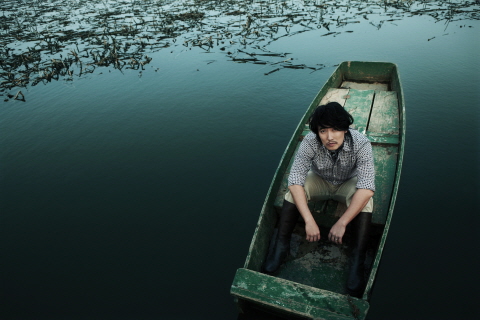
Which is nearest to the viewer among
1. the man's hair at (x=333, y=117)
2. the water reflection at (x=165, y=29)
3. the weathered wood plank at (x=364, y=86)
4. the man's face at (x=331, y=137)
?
the man's hair at (x=333, y=117)

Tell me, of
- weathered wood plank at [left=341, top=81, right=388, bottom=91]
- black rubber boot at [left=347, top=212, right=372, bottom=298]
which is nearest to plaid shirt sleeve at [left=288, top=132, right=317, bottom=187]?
black rubber boot at [left=347, top=212, right=372, bottom=298]

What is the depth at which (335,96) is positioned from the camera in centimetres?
735

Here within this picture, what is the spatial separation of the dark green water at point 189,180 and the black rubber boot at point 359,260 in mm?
861

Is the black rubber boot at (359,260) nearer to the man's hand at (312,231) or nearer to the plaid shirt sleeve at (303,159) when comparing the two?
the man's hand at (312,231)

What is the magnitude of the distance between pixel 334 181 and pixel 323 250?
37.3 inches

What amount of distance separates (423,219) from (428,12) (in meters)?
14.9

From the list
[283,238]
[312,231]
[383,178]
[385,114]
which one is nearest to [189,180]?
[283,238]

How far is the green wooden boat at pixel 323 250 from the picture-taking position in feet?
9.82

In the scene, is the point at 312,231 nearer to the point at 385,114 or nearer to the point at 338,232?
the point at 338,232

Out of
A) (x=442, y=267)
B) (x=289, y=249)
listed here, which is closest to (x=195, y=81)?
(x=289, y=249)

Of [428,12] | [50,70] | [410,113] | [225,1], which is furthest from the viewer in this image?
[225,1]

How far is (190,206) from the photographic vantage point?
5863 millimetres

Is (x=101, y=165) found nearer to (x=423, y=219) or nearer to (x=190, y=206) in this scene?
(x=190, y=206)

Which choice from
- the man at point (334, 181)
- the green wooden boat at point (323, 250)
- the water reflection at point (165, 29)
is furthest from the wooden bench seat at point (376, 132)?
the water reflection at point (165, 29)
